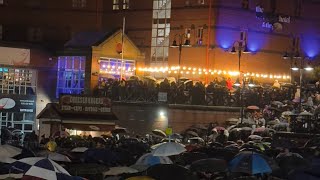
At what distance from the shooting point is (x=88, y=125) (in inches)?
1575

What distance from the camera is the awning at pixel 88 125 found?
39719 millimetres

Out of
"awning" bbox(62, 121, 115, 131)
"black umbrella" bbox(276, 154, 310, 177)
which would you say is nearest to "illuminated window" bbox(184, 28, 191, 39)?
"awning" bbox(62, 121, 115, 131)

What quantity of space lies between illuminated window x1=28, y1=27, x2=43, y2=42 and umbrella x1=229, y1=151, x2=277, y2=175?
38886mm

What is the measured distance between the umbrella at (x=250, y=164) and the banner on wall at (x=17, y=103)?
3222cm

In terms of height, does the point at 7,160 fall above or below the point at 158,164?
Answer: below

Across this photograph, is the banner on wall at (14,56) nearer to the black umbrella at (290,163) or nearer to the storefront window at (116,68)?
the storefront window at (116,68)

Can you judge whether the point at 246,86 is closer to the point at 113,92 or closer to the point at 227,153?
the point at 113,92

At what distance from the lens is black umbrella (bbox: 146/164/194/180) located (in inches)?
655

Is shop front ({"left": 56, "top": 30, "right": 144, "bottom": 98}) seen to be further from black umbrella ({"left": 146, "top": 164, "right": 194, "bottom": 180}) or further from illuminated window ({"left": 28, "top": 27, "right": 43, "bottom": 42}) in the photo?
black umbrella ({"left": 146, "top": 164, "right": 194, "bottom": 180})

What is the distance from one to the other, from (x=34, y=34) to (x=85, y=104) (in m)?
16.5

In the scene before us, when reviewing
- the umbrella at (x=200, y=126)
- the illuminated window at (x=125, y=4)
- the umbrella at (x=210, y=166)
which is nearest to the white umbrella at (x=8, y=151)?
the umbrella at (x=210, y=166)

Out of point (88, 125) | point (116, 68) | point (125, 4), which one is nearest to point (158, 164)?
point (88, 125)

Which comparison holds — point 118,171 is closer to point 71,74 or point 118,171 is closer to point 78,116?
point 78,116

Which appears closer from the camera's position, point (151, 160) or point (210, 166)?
point (210, 166)
